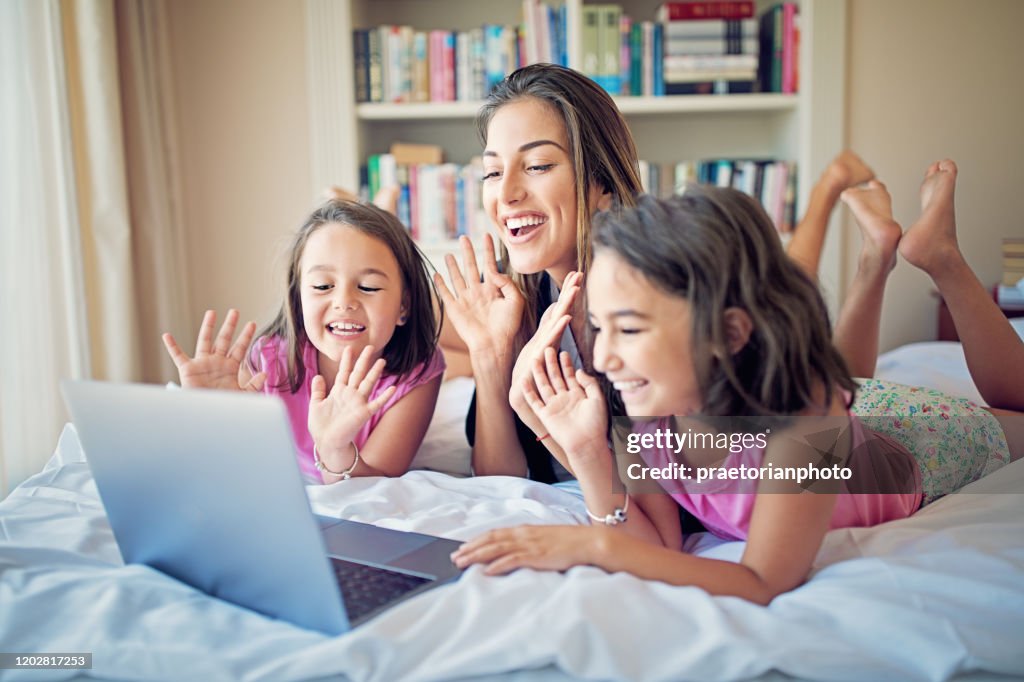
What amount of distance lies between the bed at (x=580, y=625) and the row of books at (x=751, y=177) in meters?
2.00

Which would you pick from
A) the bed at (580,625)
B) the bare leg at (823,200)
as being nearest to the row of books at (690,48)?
the bare leg at (823,200)

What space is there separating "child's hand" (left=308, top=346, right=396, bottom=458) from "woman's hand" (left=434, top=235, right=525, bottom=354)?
14 centimetres

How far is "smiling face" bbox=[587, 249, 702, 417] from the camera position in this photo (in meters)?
0.83

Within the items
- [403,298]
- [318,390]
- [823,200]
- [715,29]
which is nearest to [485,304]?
[403,298]

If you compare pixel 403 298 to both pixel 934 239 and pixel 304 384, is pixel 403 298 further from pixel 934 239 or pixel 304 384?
pixel 934 239

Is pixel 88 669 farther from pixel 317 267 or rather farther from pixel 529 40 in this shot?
pixel 529 40

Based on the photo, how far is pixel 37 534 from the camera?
1.02 m

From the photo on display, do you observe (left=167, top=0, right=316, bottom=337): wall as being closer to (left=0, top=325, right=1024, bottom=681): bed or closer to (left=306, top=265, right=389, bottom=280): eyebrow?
(left=306, top=265, right=389, bottom=280): eyebrow

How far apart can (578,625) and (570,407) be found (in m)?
0.31

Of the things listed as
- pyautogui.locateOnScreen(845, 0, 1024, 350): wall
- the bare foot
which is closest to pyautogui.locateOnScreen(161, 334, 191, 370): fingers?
the bare foot

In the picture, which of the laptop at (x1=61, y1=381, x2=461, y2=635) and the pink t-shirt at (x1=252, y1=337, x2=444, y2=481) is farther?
the pink t-shirt at (x1=252, y1=337, x2=444, y2=481)

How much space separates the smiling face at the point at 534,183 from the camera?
1304 mm

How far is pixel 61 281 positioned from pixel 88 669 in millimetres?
1688

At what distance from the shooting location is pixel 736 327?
83cm
